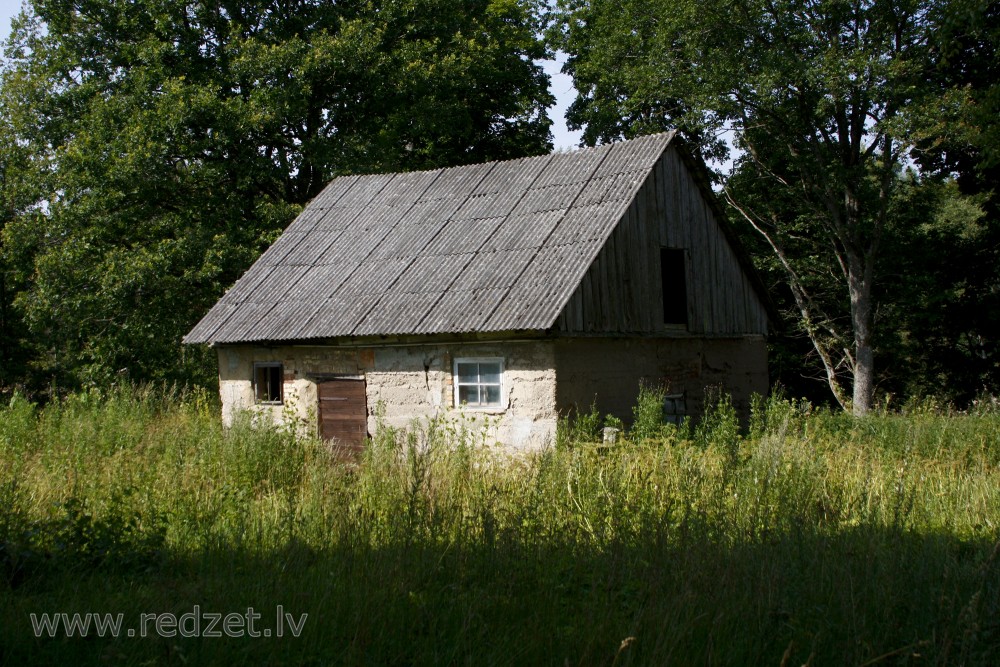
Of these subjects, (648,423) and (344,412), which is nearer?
(648,423)

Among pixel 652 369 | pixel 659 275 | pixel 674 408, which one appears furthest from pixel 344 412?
pixel 659 275

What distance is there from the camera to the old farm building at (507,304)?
11305mm

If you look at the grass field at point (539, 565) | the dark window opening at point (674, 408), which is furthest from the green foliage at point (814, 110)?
the grass field at point (539, 565)

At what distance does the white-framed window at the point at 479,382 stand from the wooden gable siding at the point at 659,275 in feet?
4.18

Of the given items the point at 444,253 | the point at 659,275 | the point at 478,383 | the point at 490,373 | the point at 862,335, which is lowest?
the point at 478,383

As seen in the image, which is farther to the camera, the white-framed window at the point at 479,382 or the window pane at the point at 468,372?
the window pane at the point at 468,372

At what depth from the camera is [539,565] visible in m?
5.12

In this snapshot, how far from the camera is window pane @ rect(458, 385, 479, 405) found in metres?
11.6

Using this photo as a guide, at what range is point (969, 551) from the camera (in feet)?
19.1

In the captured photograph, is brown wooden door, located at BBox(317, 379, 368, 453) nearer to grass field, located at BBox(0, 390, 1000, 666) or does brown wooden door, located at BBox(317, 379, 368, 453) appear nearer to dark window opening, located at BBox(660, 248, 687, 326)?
grass field, located at BBox(0, 390, 1000, 666)

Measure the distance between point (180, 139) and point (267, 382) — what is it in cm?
825

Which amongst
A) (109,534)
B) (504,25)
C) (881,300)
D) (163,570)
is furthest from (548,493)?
(504,25)

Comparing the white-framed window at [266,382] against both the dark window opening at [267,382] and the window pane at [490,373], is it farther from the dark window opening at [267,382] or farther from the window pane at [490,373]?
the window pane at [490,373]

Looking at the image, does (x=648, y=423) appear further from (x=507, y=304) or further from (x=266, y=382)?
(x=266, y=382)
